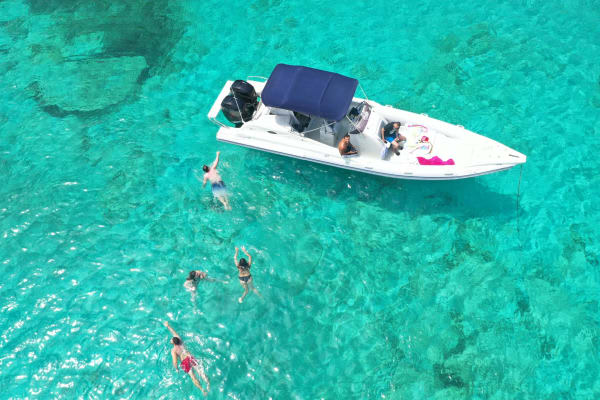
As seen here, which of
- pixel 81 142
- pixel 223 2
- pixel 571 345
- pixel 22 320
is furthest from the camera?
pixel 223 2

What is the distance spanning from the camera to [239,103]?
36.0 ft

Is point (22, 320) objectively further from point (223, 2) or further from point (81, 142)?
point (223, 2)

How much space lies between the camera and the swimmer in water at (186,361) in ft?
25.9

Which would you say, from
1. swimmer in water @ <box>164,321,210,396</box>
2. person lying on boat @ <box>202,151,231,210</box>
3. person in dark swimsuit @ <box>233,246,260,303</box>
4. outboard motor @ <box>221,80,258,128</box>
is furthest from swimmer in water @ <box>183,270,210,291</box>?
outboard motor @ <box>221,80,258,128</box>

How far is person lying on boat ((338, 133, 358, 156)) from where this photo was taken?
10094 millimetres

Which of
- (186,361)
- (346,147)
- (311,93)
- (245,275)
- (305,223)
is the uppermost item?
(311,93)

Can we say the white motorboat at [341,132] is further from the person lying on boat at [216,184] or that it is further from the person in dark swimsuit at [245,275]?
the person in dark swimsuit at [245,275]

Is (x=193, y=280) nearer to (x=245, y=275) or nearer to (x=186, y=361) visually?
(x=245, y=275)

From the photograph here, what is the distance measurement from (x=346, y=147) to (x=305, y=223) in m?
2.26

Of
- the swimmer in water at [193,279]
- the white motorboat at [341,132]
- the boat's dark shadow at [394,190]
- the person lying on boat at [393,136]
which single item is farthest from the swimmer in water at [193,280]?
the person lying on boat at [393,136]

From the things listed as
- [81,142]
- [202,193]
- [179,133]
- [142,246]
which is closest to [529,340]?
[202,193]

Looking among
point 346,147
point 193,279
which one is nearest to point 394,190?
point 346,147

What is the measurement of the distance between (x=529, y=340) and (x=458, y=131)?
210 inches

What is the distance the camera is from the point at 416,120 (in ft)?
35.7
